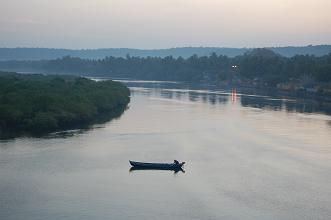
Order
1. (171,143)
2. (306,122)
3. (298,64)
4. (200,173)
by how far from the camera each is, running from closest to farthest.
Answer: (200,173) < (171,143) < (306,122) < (298,64)

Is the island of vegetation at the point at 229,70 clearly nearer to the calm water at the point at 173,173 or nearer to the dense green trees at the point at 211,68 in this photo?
the dense green trees at the point at 211,68

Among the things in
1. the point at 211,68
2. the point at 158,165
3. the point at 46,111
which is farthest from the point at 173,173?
the point at 211,68

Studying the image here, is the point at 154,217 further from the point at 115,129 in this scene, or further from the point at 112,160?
the point at 115,129

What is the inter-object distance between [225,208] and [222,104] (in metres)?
27.3

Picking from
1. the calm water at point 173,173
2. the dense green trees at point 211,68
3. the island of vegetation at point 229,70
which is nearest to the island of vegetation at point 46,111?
the calm water at point 173,173

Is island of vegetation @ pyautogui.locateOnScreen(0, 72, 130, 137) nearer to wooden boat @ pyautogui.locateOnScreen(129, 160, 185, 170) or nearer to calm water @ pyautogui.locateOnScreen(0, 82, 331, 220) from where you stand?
calm water @ pyautogui.locateOnScreen(0, 82, 331, 220)

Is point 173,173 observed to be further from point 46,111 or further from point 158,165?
point 46,111

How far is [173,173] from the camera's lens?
1744cm

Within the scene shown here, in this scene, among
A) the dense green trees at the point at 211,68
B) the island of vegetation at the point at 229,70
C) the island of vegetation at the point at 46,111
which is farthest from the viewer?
the dense green trees at the point at 211,68

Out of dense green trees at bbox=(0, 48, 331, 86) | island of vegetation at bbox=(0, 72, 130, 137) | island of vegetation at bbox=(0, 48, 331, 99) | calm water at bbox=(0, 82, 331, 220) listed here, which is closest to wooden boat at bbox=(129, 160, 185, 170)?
calm water at bbox=(0, 82, 331, 220)

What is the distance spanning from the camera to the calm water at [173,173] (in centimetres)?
1373

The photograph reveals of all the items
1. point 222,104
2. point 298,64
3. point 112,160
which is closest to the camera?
point 112,160

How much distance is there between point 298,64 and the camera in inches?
2288

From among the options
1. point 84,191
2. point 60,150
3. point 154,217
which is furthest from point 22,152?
point 154,217
